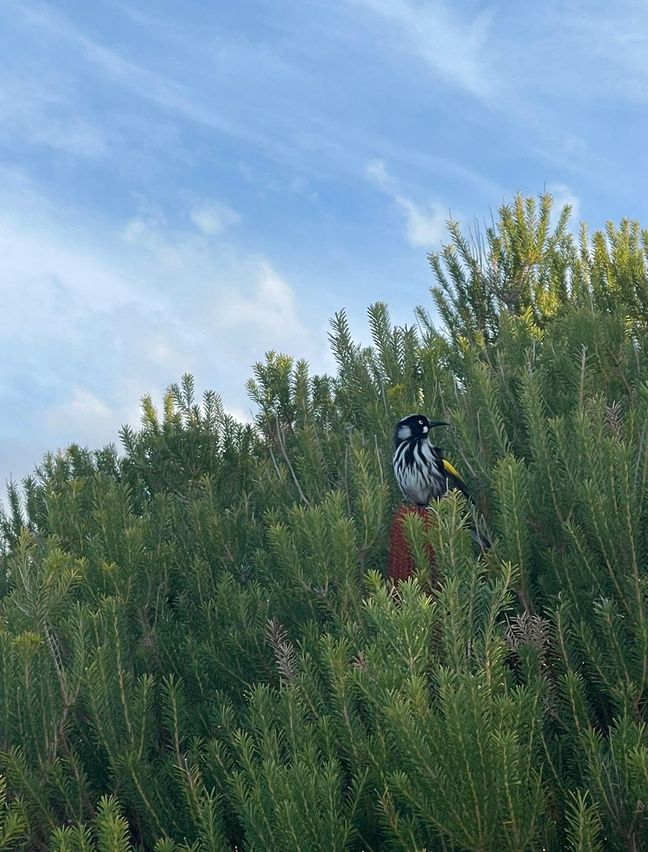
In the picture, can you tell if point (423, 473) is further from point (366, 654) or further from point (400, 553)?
point (366, 654)

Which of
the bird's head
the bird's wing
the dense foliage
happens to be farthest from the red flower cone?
the bird's head

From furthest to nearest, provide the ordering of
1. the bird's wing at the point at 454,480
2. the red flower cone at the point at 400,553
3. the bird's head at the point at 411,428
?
1. the bird's head at the point at 411,428
2. the bird's wing at the point at 454,480
3. the red flower cone at the point at 400,553

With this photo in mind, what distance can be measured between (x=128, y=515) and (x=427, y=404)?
217 centimetres

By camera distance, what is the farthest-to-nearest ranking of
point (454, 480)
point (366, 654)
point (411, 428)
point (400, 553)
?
point (411, 428), point (454, 480), point (400, 553), point (366, 654)

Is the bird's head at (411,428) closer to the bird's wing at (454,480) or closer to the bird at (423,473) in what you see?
the bird at (423,473)

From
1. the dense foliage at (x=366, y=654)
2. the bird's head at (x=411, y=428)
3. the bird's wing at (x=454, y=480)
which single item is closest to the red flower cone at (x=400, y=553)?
the dense foliage at (x=366, y=654)

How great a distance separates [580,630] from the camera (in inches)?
132

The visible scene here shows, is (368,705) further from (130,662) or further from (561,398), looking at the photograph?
(561,398)

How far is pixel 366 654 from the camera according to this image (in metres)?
2.76

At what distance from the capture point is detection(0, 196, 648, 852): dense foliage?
2.69 m

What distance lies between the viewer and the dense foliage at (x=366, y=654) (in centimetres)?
269

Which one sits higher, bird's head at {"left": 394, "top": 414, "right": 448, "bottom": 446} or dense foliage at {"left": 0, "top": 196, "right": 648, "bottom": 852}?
bird's head at {"left": 394, "top": 414, "right": 448, "bottom": 446}

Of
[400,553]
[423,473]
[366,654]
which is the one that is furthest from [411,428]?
[366,654]

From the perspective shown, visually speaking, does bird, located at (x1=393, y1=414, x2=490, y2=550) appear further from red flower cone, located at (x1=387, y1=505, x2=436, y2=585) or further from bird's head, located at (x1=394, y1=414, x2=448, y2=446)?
red flower cone, located at (x1=387, y1=505, x2=436, y2=585)
